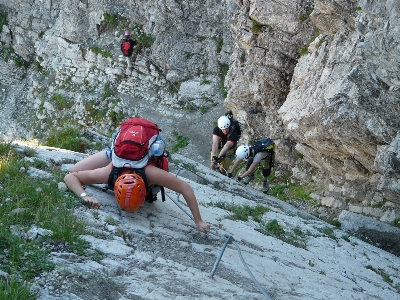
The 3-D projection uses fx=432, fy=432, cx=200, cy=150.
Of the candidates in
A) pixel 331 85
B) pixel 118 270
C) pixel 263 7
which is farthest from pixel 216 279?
pixel 263 7

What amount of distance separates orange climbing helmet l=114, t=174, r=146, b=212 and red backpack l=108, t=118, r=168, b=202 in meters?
0.13

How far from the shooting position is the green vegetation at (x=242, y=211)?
26.1 feet

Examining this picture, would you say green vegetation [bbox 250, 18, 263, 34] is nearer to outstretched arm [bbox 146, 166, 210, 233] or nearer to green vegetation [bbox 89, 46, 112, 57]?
outstretched arm [bbox 146, 166, 210, 233]

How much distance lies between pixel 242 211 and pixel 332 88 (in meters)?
5.20

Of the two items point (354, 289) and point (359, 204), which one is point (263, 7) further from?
point (354, 289)

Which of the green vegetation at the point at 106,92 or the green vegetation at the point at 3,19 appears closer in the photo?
the green vegetation at the point at 106,92

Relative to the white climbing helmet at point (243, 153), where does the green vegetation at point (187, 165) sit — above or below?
below

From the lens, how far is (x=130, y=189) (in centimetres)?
537

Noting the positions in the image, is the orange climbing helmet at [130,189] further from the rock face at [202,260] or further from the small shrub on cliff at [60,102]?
the small shrub on cliff at [60,102]

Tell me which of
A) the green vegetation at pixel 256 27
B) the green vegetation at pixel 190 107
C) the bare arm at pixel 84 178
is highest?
the green vegetation at pixel 256 27

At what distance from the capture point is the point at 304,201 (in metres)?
15.3

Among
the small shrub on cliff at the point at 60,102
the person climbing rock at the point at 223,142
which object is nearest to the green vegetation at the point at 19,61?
the small shrub on cliff at the point at 60,102

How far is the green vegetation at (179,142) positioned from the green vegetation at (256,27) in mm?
8279

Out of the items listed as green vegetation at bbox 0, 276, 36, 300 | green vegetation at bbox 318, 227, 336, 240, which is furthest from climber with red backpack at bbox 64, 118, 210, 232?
green vegetation at bbox 318, 227, 336, 240
